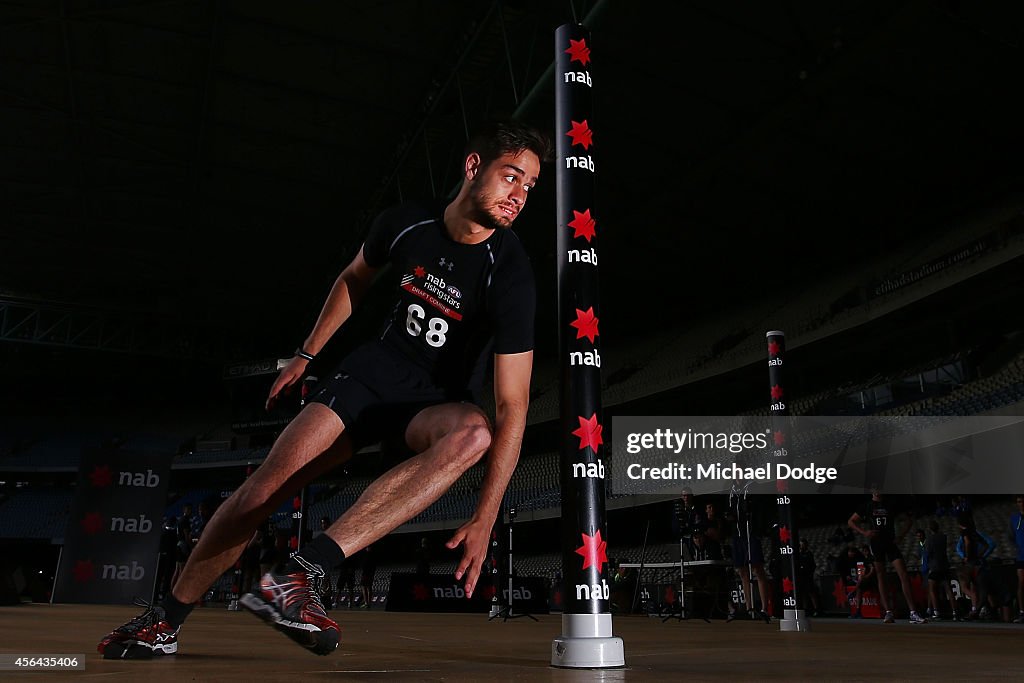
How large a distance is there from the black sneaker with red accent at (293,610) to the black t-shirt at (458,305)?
34.8 inches

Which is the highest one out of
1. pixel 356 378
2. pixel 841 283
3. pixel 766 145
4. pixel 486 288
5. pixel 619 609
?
pixel 766 145

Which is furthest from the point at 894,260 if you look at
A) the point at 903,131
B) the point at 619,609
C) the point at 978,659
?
the point at 978,659

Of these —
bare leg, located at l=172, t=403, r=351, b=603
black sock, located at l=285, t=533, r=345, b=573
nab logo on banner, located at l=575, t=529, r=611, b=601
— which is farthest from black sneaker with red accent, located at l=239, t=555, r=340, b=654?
nab logo on banner, located at l=575, t=529, r=611, b=601

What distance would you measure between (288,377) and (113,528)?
3724mm

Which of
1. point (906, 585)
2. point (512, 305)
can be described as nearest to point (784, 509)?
point (906, 585)

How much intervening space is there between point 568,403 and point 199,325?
23.7 metres

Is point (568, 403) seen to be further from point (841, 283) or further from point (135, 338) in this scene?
point (135, 338)

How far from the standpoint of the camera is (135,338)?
24953 mm

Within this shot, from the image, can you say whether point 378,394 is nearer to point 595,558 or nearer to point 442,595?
point 595,558

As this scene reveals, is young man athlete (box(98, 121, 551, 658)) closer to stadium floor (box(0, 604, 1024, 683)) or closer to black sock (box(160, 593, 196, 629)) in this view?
black sock (box(160, 593, 196, 629))

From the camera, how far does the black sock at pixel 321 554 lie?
2.31m

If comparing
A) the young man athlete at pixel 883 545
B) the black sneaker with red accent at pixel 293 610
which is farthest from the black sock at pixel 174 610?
the young man athlete at pixel 883 545

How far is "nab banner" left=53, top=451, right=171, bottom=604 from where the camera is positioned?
18.7 ft

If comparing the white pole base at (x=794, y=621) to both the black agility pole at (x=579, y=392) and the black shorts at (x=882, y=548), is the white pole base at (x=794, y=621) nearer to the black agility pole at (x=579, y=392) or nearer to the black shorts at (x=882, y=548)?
the black shorts at (x=882, y=548)
